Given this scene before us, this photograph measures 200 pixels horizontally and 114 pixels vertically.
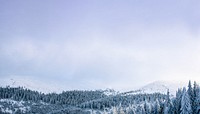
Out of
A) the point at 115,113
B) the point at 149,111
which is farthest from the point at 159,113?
the point at 115,113

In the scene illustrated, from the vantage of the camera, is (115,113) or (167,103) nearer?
(167,103)

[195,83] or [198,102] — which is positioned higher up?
[195,83]

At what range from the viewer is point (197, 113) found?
10312cm

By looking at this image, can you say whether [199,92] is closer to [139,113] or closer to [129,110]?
[139,113]

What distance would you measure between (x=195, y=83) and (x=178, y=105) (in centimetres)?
1221

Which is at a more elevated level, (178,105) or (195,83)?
(195,83)

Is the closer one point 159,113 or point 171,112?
point 171,112

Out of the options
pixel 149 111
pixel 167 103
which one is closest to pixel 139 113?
pixel 149 111

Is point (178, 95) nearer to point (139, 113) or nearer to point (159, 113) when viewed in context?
point (159, 113)

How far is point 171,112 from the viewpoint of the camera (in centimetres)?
11775

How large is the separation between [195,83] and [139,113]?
45.1 m

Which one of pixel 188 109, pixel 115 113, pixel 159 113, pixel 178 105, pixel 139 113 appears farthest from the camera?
pixel 115 113

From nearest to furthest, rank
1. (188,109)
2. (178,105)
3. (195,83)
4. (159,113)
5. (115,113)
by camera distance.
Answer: (188,109) < (195,83) < (178,105) < (159,113) < (115,113)

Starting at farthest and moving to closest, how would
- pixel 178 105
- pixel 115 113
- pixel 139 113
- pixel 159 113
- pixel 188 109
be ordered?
pixel 115 113
pixel 139 113
pixel 159 113
pixel 178 105
pixel 188 109
